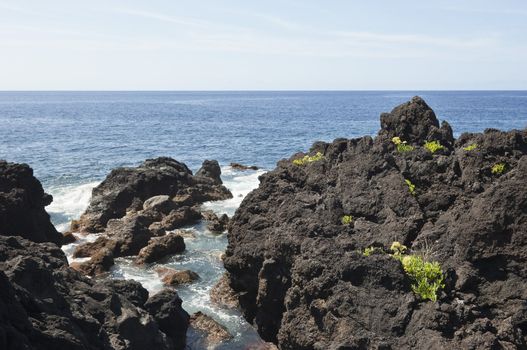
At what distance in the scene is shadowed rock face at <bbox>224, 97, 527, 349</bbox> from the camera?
1287cm

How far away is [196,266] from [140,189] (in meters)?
14.5

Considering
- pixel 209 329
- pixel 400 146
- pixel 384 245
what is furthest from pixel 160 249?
pixel 384 245

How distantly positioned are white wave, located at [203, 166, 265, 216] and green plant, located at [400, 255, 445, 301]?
83.2 ft

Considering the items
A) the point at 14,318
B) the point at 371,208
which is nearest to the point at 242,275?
the point at 371,208

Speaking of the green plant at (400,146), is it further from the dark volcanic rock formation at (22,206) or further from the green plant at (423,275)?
the dark volcanic rock formation at (22,206)

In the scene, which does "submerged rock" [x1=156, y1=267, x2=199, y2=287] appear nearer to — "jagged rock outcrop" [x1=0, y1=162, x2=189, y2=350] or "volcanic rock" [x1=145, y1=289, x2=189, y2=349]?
"jagged rock outcrop" [x1=0, y1=162, x2=189, y2=350]

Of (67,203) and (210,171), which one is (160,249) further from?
(210,171)

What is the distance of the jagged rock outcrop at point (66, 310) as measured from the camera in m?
10.0

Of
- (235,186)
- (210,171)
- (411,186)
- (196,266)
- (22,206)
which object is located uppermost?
(411,186)

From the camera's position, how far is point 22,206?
80.7ft

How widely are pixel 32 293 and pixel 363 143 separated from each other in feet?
46.7

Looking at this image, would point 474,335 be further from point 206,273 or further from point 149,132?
point 149,132

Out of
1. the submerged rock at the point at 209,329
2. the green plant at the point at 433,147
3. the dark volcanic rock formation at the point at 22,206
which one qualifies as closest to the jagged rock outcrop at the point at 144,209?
the dark volcanic rock formation at the point at 22,206

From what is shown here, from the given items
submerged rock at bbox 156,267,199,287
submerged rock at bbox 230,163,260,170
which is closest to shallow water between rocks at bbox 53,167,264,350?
submerged rock at bbox 156,267,199,287
